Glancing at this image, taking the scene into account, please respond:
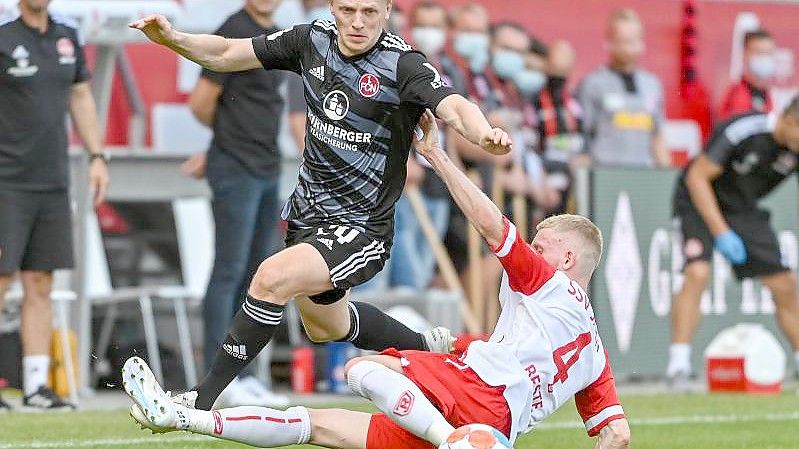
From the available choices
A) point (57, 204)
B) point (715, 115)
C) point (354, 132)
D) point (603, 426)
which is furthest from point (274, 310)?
point (715, 115)

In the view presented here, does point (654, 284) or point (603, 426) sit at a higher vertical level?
point (603, 426)

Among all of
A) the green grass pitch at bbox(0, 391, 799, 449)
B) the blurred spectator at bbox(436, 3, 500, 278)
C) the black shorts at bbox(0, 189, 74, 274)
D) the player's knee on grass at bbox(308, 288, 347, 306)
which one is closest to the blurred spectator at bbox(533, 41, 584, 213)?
the blurred spectator at bbox(436, 3, 500, 278)

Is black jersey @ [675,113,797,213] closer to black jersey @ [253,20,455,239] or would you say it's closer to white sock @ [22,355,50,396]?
white sock @ [22,355,50,396]

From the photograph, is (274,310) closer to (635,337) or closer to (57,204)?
(57,204)

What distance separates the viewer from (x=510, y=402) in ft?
21.5

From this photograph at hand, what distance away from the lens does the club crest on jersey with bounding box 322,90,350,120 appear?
7.19m

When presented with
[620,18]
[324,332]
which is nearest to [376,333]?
[324,332]

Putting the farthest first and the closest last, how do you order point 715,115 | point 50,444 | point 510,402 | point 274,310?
1. point 715,115
2. point 50,444
3. point 274,310
4. point 510,402

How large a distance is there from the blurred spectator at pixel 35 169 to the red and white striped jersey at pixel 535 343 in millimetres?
3985

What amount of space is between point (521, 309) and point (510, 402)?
1.11ft

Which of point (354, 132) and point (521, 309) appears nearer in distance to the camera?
point (521, 309)

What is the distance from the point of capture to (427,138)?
22.0 ft

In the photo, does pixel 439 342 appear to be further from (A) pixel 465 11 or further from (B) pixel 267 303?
(A) pixel 465 11

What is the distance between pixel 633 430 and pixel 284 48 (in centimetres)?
302
